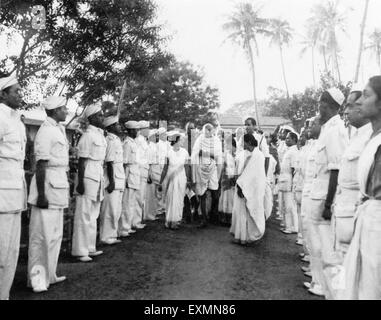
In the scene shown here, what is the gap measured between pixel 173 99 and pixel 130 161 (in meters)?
16.1

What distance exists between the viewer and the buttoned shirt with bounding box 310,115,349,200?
3912 mm

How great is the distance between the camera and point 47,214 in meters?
4.39

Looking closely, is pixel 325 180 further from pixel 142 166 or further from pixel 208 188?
pixel 142 166

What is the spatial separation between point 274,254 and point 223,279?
5.83 feet

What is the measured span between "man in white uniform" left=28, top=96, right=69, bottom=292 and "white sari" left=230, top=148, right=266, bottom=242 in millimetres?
3308

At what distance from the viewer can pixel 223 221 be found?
29.5 feet

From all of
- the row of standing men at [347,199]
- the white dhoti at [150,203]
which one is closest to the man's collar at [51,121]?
the row of standing men at [347,199]

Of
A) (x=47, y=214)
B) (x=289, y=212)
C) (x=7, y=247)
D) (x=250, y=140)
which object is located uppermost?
(x=250, y=140)

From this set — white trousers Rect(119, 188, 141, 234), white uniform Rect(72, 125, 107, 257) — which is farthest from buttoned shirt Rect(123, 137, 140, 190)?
white uniform Rect(72, 125, 107, 257)

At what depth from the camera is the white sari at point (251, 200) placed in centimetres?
676

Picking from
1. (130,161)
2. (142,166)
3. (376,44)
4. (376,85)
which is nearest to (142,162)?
(142,166)

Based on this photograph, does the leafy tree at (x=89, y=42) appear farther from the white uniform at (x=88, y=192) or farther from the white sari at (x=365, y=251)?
the white sari at (x=365, y=251)

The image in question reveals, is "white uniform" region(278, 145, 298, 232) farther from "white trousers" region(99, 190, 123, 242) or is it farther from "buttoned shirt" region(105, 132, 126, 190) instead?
"white trousers" region(99, 190, 123, 242)

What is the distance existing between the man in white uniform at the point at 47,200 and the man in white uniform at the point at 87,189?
1.00 m
